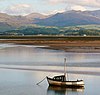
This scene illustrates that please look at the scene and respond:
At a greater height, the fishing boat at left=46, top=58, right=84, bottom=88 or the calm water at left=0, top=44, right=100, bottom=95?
the fishing boat at left=46, top=58, right=84, bottom=88

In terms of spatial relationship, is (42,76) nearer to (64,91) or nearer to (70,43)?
(64,91)

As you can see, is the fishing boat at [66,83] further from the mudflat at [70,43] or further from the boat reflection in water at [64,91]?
the mudflat at [70,43]

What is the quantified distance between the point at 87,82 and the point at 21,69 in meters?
12.6

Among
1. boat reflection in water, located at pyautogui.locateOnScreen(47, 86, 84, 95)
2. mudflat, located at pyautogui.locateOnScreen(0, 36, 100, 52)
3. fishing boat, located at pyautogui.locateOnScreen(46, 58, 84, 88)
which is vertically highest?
fishing boat, located at pyautogui.locateOnScreen(46, 58, 84, 88)

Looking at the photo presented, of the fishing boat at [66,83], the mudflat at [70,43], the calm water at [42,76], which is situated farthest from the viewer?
the mudflat at [70,43]

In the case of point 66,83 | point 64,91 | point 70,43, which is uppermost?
point 66,83

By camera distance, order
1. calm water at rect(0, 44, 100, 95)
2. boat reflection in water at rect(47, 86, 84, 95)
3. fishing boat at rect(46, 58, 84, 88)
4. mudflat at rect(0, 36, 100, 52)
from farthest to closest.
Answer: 1. mudflat at rect(0, 36, 100, 52)
2. fishing boat at rect(46, 58, 84, 88)
3. calm water at rect(0, 44, 100, 95)
4. boat reflection in water at rect(47, 86, 84, 95)

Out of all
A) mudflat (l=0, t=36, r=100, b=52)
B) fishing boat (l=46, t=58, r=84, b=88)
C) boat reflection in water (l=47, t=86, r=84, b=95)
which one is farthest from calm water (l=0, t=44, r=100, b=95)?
mudflat (l=0, t=36, r=100, b=52)

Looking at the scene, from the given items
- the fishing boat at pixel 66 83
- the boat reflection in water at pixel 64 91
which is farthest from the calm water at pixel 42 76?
the fishing boat at pixel 66 83

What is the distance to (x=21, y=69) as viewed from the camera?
49625 millimetres

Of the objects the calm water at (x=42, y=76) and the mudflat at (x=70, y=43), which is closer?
the calm water at (x=42, y=76)

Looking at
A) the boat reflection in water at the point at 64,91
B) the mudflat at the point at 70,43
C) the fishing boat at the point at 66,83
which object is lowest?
the mudflat at the point at 70,43

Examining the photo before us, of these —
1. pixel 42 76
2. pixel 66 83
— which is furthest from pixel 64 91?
pixel 42 76

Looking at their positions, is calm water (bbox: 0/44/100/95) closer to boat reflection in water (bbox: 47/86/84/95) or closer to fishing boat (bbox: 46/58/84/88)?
boat reflection in water (bbox: 47/86/84/95)
